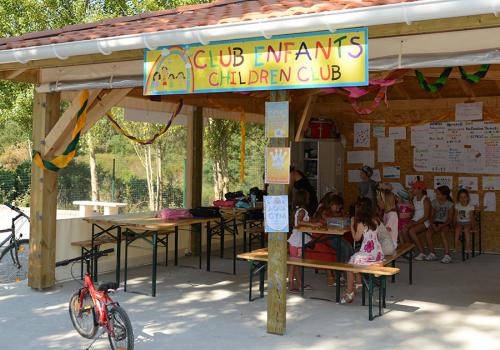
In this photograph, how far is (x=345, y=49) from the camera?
4340mm

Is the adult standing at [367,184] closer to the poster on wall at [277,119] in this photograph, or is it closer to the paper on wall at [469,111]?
the paper on wall at [469,111]

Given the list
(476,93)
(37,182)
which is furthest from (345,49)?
(476,93)

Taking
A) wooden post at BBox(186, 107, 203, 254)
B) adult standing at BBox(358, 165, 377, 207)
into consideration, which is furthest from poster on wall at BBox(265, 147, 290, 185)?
adult standing at BBox(358, 165, 377, 207)

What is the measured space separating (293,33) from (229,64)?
1.94 feet

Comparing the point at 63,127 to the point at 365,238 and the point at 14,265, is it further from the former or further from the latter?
the point at 365,238

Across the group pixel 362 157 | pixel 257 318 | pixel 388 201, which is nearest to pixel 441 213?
pixel 362 157

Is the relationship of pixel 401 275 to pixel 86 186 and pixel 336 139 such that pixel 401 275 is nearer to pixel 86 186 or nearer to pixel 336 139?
pixel 336 139

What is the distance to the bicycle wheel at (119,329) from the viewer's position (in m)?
4.34

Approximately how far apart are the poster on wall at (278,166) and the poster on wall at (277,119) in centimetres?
13

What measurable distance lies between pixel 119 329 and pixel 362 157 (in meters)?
7.20

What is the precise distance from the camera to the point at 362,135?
10.8 m

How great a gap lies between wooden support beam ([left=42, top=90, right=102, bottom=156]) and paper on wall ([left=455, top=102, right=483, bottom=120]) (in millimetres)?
6109

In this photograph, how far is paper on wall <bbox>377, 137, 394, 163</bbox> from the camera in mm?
10555

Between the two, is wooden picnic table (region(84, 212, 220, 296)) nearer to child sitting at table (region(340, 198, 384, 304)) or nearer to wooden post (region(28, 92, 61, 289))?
wooden post (region(28, 92, 61, 289))
